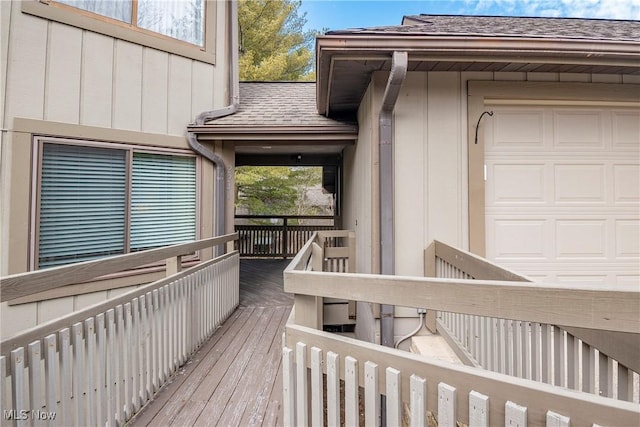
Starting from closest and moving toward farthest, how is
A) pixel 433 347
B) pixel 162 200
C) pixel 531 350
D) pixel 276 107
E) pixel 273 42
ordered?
pixel 531 350
pixel 433 347
pixel 162 200
pixel 276 107
pixel 273 42

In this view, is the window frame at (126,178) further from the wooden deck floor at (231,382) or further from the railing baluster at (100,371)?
the railing baluster at (100,371)

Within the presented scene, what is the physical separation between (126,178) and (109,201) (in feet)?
1.09

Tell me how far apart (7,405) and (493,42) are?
3837mm

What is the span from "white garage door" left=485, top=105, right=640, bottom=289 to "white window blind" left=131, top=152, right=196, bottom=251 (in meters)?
3.70

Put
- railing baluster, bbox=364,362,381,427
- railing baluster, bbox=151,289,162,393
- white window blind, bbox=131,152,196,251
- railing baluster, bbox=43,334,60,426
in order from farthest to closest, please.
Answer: white window blind, bbox=131,152,196,251 < railing baluster, bbox=151,289,162,393 < railing baluster, bbox=43,334,60,426 < railing baluster, bbox=364,362,381,427

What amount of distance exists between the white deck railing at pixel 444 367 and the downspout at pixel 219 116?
326 centimetres

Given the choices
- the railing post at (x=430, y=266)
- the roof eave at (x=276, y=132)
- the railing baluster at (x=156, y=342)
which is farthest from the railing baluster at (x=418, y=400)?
the roof eave at (x=276, y=132)

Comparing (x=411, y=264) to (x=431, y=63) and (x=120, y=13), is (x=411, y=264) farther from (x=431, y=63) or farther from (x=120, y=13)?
(x=120, y=13)

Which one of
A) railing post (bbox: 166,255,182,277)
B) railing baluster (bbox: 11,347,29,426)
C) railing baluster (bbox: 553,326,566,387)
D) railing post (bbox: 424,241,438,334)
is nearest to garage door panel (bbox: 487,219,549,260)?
railing post (bbox: 424,241,438,334)

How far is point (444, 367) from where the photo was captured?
39.7 inches

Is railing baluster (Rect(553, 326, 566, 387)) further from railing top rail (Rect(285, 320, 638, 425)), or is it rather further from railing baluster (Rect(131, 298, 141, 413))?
railing baluster (Rect(131, 298, 141, 413))

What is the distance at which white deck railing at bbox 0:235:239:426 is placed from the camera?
1428mm

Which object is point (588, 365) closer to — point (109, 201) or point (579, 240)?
point (579, 240)

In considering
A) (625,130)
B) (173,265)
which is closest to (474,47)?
(625,130)
